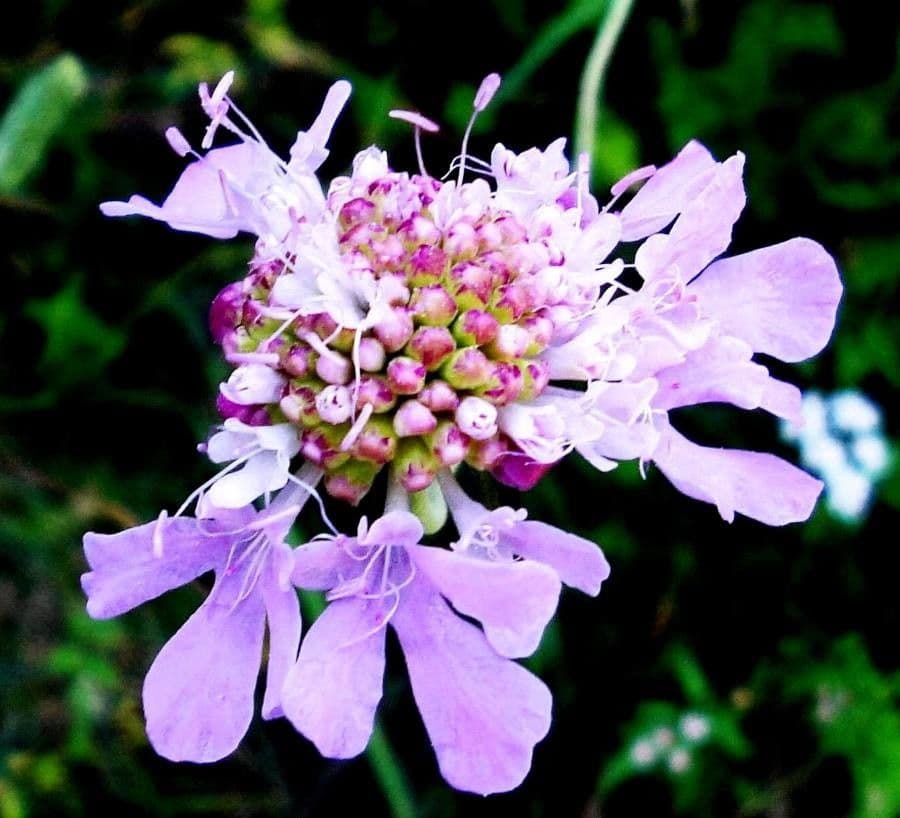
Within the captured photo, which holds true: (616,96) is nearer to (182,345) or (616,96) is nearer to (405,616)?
(182,345)

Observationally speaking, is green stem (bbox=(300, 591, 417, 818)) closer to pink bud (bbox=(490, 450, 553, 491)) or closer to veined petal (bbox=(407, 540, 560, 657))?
pink bud (bbox=(490, 450, 553, 491))

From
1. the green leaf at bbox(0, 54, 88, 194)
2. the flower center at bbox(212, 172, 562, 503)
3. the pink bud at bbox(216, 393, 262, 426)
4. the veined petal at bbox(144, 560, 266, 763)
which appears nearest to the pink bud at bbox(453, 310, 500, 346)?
the flower center at bbox(212, 172, 562, 503)

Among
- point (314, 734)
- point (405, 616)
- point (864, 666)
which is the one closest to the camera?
point (314, 734)

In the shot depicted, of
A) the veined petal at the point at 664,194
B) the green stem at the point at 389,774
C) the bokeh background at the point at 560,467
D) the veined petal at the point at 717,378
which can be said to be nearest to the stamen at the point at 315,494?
the veined petal at the point at 717,378

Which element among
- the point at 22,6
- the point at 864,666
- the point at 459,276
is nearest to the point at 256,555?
the point at 459,276

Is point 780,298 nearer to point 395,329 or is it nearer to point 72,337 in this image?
point 395,329

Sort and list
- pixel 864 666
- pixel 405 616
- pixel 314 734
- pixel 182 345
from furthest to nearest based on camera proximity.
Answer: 1. pixel 182 345
2. pixel 864 666
3. pixel 405 616
4. pixel 314 734

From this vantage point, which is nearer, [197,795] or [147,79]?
[197,795]

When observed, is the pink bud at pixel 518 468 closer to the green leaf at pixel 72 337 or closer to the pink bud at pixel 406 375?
the pink bud at pixel 406 375
